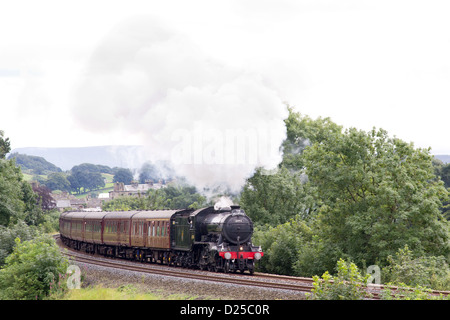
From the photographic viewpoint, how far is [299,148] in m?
63.6

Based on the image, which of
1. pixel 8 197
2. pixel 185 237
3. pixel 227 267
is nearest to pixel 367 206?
pixel 227 267

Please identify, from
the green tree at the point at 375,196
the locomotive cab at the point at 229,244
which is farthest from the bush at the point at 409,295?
the locomotive cab at the point at 229,244

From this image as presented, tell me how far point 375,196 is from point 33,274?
54.3 ft

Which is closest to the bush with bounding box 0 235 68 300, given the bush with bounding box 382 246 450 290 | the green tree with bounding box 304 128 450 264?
the bush with bounding box 382 246 450 290

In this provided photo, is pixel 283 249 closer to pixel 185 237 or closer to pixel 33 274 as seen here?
pixel 185 237

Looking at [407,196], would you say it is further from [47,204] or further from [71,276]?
[47,204]

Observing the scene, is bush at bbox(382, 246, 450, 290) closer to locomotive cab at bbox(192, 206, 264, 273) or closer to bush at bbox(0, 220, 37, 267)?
locomotive cab at bbox(192, 206, 264, 273)

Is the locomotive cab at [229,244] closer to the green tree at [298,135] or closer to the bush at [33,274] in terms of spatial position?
the bush at [33,274]

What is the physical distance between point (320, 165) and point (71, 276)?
48.9 ft

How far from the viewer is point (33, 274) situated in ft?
62.5

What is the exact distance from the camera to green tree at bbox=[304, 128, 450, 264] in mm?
25578

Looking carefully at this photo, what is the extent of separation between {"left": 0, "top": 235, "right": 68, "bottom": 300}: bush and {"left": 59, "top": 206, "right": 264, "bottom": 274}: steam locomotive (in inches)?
336
